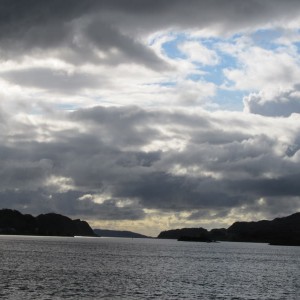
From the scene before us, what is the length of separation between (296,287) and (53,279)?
5535 cm

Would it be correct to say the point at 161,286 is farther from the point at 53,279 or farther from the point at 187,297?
the point at 53,279

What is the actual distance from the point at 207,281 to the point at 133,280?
17945 mm

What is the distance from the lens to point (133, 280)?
123m

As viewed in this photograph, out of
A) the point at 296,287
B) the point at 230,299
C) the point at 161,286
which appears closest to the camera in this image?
the point at 230,299

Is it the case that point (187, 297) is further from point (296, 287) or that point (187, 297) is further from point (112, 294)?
point (296, 287)

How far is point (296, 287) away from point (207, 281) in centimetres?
2056

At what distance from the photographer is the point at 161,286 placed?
368 feet

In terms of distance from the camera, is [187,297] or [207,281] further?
[207,281]

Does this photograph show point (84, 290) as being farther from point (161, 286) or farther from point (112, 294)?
point (161, 286)

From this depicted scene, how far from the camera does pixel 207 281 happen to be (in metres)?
126

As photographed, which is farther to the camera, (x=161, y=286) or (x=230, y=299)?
(x=161, y=286)

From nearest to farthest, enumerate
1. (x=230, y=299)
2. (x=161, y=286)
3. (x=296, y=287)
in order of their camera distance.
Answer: (x=230, y=299) < (x=161, y=286) < (x=296, y=287)

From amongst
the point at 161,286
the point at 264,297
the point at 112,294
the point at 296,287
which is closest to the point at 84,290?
the point at 112,294

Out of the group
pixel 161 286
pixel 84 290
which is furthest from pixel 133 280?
pixel 84 290
